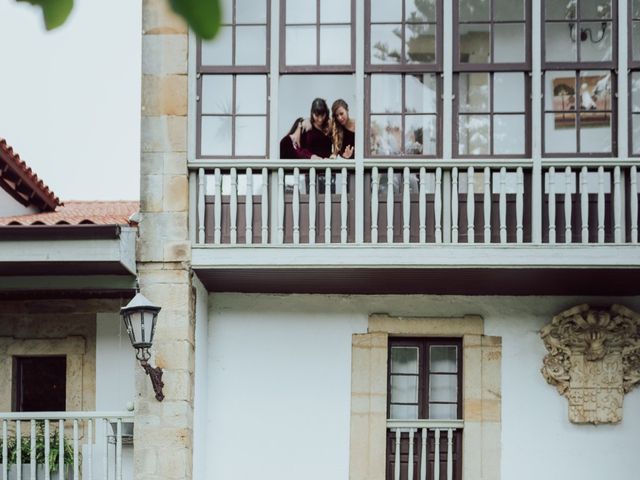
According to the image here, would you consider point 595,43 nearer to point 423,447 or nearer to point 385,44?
point 385,44

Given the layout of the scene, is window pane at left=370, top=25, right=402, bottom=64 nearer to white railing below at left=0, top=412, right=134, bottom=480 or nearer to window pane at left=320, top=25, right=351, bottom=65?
window pane at left=320, top=25, right=351, bottom=65

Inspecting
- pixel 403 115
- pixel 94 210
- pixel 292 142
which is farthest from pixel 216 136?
pixel 94 210

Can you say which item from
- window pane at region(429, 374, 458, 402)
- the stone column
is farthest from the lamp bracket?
window pane at region(429, 374, 458, 402)

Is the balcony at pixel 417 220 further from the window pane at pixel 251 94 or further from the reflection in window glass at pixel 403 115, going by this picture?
the window pane at pixel 251 94

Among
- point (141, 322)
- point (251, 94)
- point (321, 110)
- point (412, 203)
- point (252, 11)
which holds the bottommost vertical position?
point (141, 322)

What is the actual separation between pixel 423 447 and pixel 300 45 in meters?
3.23

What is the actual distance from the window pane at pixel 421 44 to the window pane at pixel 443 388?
2486mm

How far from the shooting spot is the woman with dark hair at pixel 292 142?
343 inches

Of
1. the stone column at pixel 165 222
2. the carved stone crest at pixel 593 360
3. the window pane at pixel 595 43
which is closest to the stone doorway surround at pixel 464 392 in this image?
the carved stone crest at pixel 593 360

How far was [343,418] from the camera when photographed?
9016 mm

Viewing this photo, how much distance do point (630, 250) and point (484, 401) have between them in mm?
1681

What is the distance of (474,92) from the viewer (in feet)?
28.3

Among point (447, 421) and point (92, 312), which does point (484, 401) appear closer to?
point (447, 421)

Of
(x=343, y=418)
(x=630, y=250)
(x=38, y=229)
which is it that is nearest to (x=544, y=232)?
(x=630, y=250)
